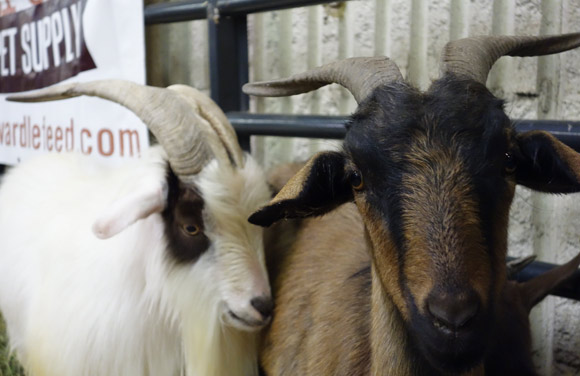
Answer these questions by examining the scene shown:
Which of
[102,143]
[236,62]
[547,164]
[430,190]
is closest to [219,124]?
[236,62]

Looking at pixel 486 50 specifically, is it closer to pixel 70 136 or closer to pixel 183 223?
pixel 183 223

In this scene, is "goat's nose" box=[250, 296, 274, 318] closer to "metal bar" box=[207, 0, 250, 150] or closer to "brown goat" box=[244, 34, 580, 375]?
"brown goat" box=[244, 34, 580, 375]

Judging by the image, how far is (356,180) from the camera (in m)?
1.86

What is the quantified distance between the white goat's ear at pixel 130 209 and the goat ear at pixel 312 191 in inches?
23.6

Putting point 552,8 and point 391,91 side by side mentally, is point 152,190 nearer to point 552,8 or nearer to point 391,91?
point 391,91

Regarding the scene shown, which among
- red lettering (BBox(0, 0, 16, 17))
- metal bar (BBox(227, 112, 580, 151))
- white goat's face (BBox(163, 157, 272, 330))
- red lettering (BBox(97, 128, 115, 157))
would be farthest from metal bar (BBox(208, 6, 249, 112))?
red lettering (BBox(0, 0, 16, 17))

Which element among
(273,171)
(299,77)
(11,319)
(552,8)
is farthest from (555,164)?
(11,319)

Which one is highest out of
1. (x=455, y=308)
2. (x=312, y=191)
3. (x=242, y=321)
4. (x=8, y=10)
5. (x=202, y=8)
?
(x=8, y=10)

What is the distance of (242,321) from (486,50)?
1.28 meters

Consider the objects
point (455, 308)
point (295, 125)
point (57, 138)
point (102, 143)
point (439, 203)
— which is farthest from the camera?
point (57, 138)

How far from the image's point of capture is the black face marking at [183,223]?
2.46 metres

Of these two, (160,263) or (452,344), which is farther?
(160,263)

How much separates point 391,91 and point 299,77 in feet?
1.35

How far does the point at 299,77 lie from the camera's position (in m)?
2.16
